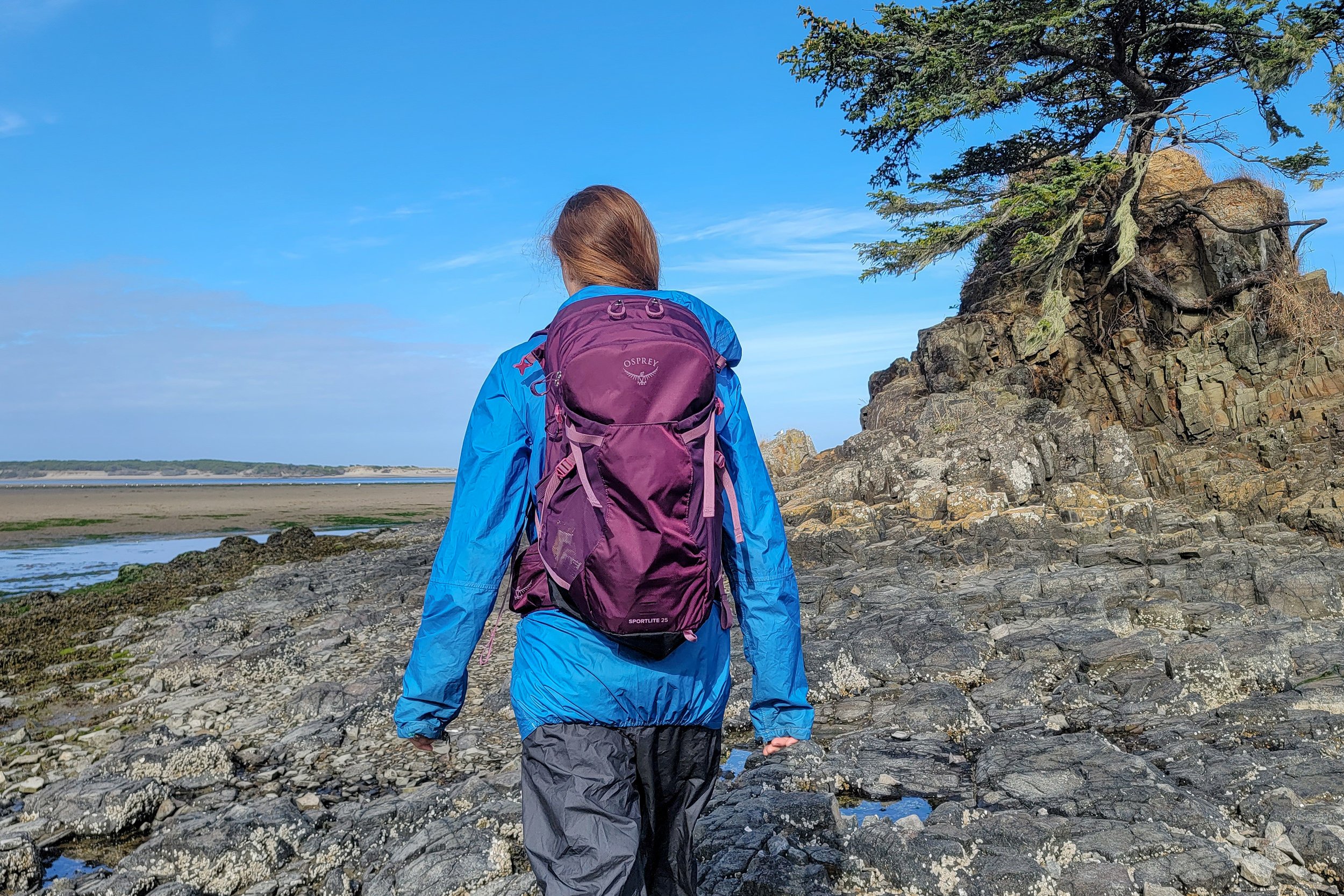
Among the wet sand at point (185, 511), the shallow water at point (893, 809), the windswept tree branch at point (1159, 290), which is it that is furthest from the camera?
the wet sand at point (185, 511)

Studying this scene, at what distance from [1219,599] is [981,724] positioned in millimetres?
4688

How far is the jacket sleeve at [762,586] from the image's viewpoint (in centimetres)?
253

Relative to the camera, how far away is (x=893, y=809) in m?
5.52

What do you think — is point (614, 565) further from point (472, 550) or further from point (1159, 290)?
point (1159, 290)

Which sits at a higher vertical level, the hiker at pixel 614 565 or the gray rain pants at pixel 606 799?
the hiker at pixel 614 565

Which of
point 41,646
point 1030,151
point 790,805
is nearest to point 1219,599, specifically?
point 790,805

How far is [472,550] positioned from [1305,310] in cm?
1843

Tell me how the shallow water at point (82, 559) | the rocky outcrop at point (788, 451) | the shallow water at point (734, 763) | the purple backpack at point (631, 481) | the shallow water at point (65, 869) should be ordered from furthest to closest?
1. the rocky outcrop at point (788, 451)
2. the shallow water at point (82, 559)
3. the shallow water at point (734, 763)
4. the shallow water at point (65, 869)
5. the purple backpack at point (631, 481)

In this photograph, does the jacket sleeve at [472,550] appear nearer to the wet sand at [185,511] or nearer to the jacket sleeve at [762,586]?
the jacket sleeve at [762,586]

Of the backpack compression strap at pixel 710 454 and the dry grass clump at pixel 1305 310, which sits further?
the dry grass clump at pixel 1305 310

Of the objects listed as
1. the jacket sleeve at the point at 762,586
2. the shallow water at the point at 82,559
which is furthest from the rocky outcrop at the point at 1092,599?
the shallow water at the point at 82,559

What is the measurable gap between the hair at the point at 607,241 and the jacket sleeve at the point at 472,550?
0.41 metres

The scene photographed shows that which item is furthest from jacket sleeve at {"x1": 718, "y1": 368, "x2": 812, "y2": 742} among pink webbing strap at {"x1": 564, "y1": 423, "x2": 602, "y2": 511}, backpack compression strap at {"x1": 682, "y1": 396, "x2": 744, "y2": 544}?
pink webbing strap at {"x1": 564, "y1": 423, "x2": 602, "y2": 511}

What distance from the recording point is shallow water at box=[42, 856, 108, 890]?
5242mm
